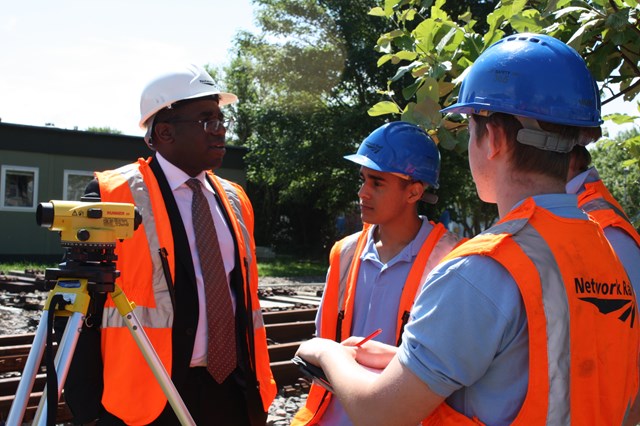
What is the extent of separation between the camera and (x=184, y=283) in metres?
3.10

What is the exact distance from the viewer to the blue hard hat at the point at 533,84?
5.38 ft

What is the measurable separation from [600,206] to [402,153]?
968 millimetres

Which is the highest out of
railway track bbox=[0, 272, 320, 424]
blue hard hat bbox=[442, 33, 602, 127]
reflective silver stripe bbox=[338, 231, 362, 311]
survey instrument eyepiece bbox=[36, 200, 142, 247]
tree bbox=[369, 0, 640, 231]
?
tree bbox=[369, 0, 640, 231]

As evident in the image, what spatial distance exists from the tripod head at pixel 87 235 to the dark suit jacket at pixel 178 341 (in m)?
0.21

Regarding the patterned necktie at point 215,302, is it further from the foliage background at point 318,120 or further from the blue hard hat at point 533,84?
the foliage background at point 318,120

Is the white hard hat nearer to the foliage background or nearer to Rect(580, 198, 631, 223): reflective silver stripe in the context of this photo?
Rect(580, 198, 631, 223): reflective silver stripe

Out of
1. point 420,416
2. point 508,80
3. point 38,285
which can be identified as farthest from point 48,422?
point 38,285

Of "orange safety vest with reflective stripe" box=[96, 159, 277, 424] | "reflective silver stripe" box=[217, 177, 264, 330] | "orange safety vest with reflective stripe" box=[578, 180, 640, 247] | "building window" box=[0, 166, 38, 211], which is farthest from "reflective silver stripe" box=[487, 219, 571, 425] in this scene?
"building window" box=[0, 166, 38, 211]

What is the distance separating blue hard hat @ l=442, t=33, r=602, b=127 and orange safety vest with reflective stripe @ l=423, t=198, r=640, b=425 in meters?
0.25

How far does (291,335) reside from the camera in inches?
345

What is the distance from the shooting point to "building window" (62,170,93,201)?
25.8 metres

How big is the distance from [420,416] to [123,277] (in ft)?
6.06

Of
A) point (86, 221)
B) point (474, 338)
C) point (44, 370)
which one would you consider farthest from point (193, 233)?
point (44, 370)

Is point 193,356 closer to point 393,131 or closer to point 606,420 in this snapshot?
point 393,131
